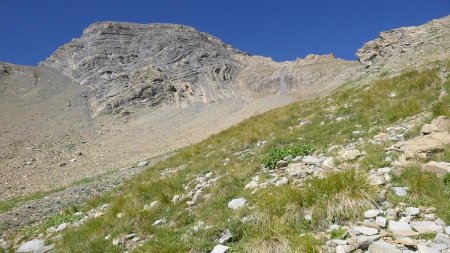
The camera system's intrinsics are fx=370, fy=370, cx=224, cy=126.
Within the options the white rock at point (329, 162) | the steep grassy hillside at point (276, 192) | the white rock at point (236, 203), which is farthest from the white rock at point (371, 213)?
the white rock at point (236, 203)

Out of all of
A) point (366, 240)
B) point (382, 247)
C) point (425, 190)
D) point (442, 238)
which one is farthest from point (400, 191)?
point (382, 247)

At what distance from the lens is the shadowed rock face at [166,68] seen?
2493 inches

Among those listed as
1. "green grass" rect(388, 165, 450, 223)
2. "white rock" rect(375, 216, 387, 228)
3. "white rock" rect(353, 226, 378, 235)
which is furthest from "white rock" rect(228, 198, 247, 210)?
"green grass" rect(388, 165, 450, 223)

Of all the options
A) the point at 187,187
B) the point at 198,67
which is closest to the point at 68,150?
the point at 187,187

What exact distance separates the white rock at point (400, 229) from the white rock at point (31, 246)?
1020cm

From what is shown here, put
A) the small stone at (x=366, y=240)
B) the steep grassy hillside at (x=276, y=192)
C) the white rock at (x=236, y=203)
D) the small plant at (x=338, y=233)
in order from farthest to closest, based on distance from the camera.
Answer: the white rock at (x=236, y=203) < the steep grassy hillside at (x=276, y=192) < the small plant at (x=338, y=233) < the small stone at (x=366, y=240)

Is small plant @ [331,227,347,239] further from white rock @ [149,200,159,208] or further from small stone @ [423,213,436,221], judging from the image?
white rock @ [149,200,159,208]

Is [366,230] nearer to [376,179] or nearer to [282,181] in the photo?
[376,179]

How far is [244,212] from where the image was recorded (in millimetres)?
8383

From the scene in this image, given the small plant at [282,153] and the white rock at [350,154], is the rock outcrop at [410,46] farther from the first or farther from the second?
the white rock at [350,154]

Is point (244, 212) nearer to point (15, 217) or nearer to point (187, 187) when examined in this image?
point (187, 187)

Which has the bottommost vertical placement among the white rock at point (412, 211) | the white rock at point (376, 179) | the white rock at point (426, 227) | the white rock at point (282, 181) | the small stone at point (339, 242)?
Result: the small stone at point (339, 242)

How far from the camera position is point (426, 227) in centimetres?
602

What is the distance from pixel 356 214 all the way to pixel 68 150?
36157 millimetres
